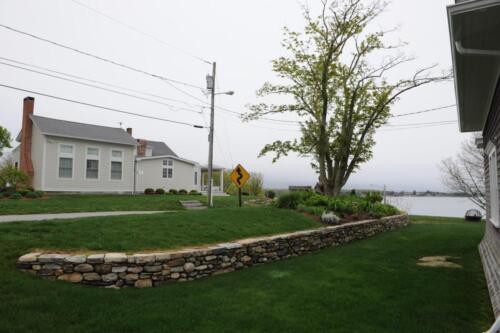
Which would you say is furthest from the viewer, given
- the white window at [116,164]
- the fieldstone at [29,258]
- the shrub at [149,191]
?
the shrub at [149,191]

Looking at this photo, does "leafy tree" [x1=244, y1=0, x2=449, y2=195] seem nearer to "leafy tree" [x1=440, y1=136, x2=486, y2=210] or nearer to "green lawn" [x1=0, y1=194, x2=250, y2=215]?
"green lawn" [x1=0, y1=194, x2=250, y2=215]

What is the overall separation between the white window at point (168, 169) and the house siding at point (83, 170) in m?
2.55

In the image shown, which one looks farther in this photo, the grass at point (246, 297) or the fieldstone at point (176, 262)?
the fieldstone at point (176, 262)

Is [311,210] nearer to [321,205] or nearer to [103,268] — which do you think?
[321,205]

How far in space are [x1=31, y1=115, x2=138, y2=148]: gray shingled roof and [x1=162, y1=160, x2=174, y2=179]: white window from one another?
9.73 feet

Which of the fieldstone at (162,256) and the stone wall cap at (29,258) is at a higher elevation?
the stone wall cap at (29,258)

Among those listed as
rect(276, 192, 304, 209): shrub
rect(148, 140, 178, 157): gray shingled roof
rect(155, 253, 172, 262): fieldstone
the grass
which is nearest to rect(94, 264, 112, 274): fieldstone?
the grass

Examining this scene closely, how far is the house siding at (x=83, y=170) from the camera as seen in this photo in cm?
1698

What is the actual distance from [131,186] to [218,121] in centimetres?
755

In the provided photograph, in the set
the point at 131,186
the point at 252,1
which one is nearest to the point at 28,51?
the point at 252,1

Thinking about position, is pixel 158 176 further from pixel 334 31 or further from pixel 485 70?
pixel 485 70

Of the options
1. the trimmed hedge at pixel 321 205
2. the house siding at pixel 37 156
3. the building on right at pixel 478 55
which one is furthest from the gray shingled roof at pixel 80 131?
the building on right at pixel 478 55

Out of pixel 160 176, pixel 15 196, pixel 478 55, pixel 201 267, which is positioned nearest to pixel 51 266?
pixel 201 267

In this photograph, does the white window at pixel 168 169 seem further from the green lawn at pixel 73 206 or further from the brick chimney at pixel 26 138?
the brick chimney at pixel 26 138
